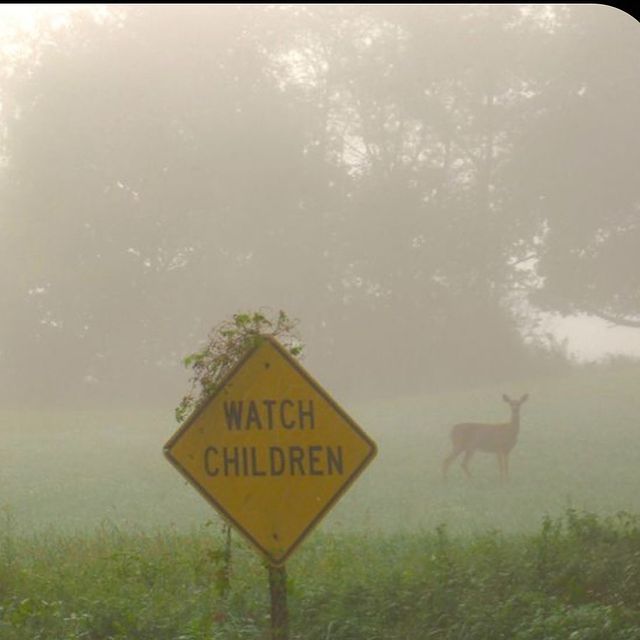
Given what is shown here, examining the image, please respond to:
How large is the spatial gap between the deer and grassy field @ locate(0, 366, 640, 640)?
155 millimetres

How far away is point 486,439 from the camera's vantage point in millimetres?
16594

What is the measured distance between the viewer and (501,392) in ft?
58.0

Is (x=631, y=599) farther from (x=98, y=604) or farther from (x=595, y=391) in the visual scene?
(x=595, y=391)

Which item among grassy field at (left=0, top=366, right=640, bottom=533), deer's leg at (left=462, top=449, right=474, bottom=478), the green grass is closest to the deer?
deer's leg at (left=462, top=449, right=474, bottom=478)

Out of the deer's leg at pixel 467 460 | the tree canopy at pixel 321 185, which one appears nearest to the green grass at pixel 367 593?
the deer's leg at pixel 467 460

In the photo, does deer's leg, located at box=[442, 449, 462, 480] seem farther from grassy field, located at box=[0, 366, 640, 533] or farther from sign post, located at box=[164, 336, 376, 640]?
sign post, located at box=[164, 336, 376, 640]

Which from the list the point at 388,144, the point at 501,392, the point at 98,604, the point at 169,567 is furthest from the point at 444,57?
the point at 98,604

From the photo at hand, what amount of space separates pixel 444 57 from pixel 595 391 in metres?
4.94

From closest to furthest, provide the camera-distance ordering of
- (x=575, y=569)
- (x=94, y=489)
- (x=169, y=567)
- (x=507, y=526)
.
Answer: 1. (x=575, y=569)
2. (x=169, y=567)
3. (x=507, y=526)
4. (x=94, y=489)

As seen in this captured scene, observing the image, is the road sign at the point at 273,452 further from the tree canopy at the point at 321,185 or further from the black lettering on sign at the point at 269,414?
the tree canopy at the point at 321,185

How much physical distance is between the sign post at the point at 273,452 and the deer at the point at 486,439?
8.71 meters

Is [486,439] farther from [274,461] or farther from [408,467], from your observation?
[274,461]

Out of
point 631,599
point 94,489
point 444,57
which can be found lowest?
point 631,599

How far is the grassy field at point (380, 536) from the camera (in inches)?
340
